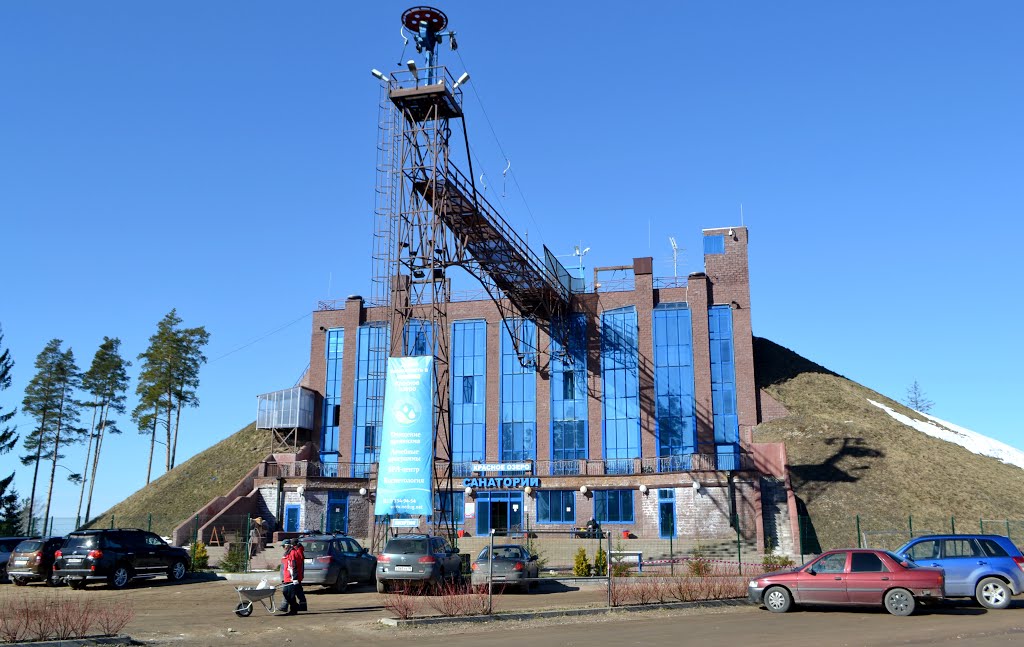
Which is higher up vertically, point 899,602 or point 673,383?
point 673,383

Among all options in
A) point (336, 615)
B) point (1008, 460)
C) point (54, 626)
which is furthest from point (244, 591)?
point (1008, 460)

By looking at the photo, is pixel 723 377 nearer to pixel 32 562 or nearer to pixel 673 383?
pixel 673 383

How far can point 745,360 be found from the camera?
48.7m

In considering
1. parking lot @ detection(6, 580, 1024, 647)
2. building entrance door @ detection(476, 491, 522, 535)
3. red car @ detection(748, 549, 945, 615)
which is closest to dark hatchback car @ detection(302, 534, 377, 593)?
parking lot @ detection(6, 580, 1024, 647)

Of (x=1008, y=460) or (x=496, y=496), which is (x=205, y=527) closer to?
(x=496, y=496)

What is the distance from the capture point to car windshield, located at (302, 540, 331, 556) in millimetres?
23672

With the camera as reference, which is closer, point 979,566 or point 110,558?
point 979,566

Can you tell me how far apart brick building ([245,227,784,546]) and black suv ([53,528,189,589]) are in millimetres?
20563

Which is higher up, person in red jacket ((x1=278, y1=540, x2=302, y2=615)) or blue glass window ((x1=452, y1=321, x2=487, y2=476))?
blue glass window ((x1=452, y1=321, x2=487, y2=476))

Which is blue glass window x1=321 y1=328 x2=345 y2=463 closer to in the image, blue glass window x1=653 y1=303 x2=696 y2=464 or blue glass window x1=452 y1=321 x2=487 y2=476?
blue glass window x1=452 y1=321 x2=487 y2=476

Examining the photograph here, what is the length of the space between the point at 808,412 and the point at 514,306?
18.9 metres

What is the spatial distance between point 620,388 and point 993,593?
32172mm

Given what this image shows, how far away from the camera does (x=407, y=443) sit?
108 feet

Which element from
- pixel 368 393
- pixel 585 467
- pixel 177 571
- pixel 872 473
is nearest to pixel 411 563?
pixel 177 571
